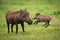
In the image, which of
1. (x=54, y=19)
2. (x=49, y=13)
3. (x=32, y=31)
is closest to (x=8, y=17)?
(x=32, y=31)

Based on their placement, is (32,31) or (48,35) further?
(32,31)

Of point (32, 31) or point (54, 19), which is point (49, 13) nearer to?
point (54, 19)

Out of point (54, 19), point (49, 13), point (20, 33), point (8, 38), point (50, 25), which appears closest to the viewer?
point (8, 38)

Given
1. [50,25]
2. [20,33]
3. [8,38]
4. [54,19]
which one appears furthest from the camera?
[54,19]

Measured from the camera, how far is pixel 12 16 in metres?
14.4

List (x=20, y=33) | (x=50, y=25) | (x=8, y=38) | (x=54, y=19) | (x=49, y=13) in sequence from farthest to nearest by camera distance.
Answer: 1. (x=49, y=13)
2. (x=54, y=19)
3. (x=50, y=25)
4. (x=20, y=33)
5. (x=8, y=38)

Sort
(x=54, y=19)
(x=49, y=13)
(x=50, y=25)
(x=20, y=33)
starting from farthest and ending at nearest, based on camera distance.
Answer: (x=49, y=13) → (x=54, y=19) → (x=50, y=25) → (x=20, y=33)

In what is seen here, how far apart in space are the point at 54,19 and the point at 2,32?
3.86 metres

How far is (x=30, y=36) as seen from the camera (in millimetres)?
13203

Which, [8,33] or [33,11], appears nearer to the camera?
[8,33]

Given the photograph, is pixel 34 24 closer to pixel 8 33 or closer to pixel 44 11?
pixel 8 33

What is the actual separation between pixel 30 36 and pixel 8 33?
1.35 meters

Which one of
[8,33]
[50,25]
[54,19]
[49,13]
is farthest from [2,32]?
[49,13]

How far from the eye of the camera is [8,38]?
42.5ft
